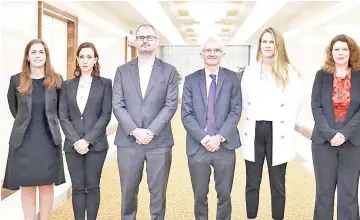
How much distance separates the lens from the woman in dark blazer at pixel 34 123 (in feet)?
11.1

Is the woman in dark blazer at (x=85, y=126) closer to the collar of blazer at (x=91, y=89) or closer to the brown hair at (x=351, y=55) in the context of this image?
the collar of blazer at (x=91, y=89)

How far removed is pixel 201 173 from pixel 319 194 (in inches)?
37.3

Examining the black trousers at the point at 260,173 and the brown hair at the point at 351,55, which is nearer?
the brown hair at the point at 351,55

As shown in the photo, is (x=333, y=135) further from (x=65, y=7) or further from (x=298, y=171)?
(x=65, y=7)

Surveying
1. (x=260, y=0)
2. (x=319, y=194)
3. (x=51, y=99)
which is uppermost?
(x=260, y=0)

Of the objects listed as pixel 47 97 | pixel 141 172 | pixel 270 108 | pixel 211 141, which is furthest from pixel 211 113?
pixel 47 97

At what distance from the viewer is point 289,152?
356 cm

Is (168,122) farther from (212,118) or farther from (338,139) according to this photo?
(338,139)

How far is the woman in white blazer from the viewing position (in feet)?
11.5

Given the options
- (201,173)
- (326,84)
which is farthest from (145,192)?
A: (326,84)

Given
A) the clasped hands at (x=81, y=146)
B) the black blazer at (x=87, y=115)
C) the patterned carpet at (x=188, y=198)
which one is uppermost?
the black blazer at (x=87, y=115)

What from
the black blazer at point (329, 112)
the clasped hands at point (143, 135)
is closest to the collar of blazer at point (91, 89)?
the clasped hands at point (143, 135)

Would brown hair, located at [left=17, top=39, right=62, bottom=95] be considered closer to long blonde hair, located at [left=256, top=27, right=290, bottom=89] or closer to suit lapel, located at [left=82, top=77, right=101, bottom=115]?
suit lapel, located at [left=82, top=77, right=101, bottom=115]

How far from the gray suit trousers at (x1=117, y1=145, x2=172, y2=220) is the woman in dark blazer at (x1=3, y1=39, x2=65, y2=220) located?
0.56 m
